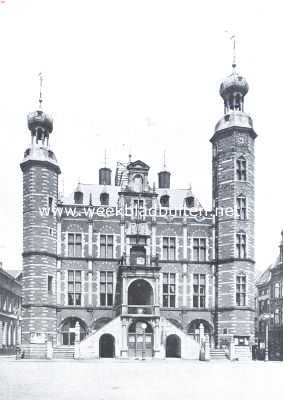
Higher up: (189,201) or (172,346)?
(189,201)

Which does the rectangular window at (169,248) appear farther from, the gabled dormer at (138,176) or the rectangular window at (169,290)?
the gabled dormer at (138,176)

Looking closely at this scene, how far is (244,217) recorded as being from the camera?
1786 inches

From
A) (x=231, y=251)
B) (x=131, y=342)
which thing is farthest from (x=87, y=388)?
(x=231, y=251)

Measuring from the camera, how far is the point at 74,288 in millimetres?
45094

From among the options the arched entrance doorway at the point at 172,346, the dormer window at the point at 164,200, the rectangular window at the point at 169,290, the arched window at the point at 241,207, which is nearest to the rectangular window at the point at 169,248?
the rectangular window at the point at 169,290

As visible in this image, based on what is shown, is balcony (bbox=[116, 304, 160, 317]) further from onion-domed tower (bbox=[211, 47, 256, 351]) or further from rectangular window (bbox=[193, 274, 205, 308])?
onion-domed tower (bbox=[211, 47, 256, 351])

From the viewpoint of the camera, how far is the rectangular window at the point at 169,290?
4572 centimetres

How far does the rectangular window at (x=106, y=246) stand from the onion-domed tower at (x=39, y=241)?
3.40 m

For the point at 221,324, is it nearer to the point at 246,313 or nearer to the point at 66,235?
the point at 246,313

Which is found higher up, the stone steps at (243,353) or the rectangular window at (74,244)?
the rectangular window at (74,244)

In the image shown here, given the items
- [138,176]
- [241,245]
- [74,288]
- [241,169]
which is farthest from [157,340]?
[241,169]

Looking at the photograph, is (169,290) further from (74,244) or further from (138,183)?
(138,183)

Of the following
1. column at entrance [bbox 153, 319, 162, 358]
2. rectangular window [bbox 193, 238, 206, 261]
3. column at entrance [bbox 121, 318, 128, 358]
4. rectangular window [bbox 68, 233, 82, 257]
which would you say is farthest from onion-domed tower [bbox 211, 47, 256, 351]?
rectangular window [bbox 68, 233, 82, 257]

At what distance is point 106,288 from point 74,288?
7.49 feet
